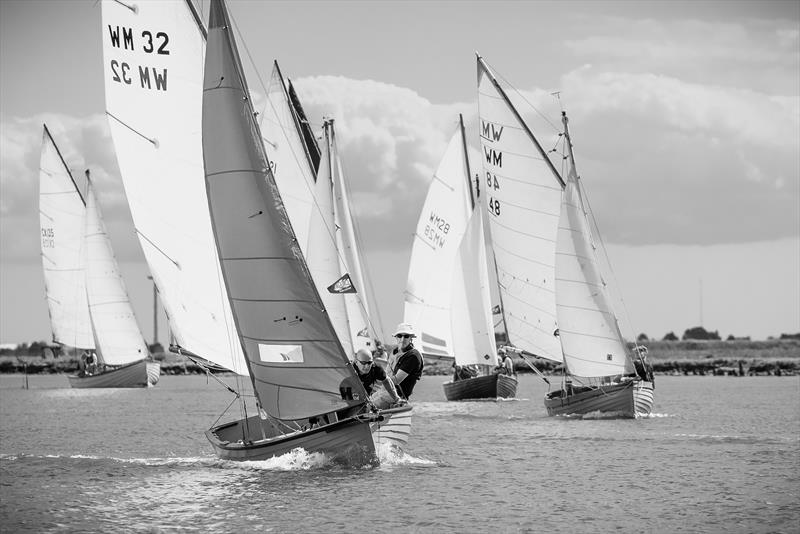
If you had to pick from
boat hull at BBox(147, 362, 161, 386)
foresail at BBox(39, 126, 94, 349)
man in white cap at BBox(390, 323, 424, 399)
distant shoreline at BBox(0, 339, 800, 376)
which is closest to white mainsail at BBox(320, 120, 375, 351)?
Result: man in white cap at BBox(390, 323, 424, 399)

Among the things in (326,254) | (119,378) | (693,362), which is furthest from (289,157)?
(693,362)

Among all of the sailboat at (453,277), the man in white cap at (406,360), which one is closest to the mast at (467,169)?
the sailboat at (453,277)

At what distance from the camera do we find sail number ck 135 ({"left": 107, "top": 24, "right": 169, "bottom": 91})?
3556 cm

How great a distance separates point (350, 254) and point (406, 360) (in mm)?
29332

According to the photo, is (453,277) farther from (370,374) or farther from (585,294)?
(370,374)

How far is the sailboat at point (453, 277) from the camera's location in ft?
225

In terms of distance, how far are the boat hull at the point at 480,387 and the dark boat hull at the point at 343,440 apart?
3596cm

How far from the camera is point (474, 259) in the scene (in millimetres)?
69062

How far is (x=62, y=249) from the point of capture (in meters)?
88.3

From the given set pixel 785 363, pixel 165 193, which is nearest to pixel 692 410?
pixel 165 193

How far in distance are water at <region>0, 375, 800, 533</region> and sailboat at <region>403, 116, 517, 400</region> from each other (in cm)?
1969

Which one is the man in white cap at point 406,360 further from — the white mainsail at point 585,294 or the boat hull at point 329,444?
the white mainsail at point 585,294

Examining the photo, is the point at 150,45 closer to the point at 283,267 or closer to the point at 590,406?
the point at 283,267

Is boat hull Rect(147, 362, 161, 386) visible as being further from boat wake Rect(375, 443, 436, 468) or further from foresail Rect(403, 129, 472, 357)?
boat wake Rect(375, 443, 436, 468)
